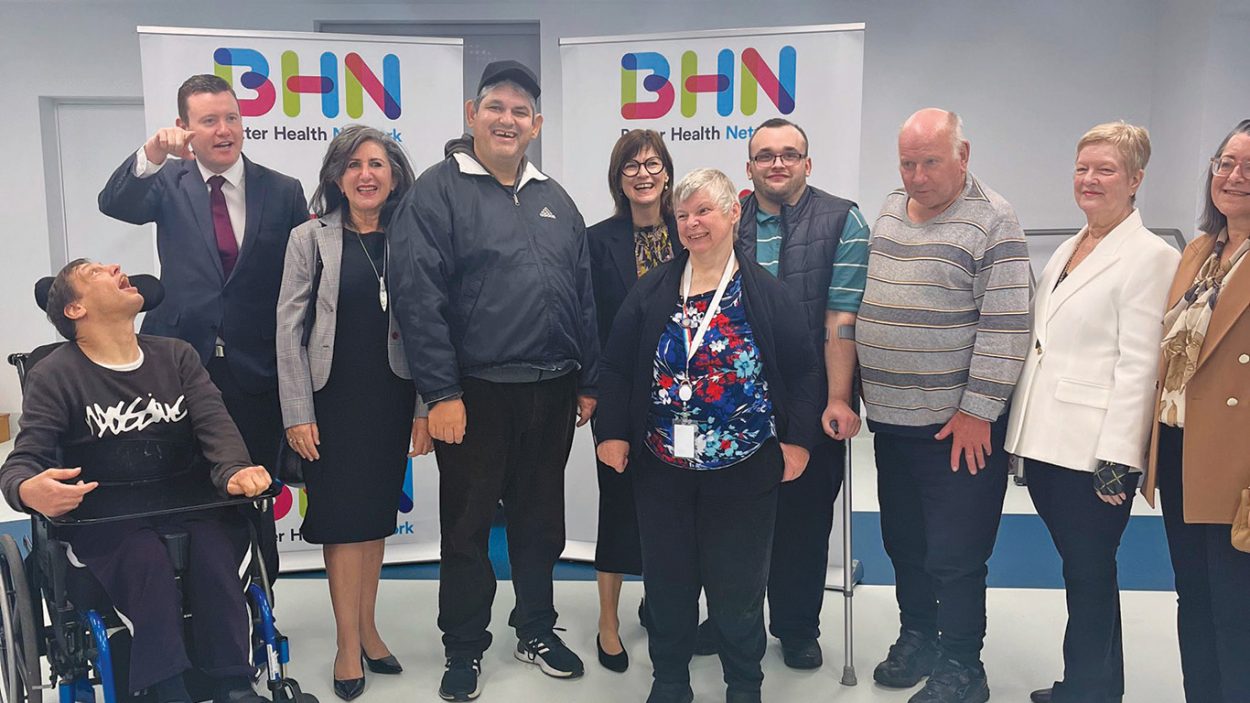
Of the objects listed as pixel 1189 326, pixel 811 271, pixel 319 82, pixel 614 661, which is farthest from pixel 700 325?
pixel 319 82

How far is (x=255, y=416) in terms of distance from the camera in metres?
2.79

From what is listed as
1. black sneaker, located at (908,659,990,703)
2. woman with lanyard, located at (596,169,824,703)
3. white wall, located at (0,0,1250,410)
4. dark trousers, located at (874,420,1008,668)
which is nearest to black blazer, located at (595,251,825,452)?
woman with lanyard, located at (596,169,824,703)

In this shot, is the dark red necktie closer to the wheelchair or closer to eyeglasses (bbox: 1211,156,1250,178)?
the wheelchair

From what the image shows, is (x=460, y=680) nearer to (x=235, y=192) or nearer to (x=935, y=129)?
(x=235, y=192)

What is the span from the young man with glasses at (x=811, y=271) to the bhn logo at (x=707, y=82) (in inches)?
38.4

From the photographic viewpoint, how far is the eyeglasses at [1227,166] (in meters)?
2.01

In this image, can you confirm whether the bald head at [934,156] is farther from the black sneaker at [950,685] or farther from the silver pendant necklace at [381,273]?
the silver pendant necklace at [381,273]

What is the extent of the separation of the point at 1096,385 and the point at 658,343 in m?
1.11

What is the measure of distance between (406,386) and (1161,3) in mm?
5592

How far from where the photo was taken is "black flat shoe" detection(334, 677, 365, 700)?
2688 mm

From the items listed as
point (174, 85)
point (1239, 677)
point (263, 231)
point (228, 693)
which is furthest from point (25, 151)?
point (1239, 677)

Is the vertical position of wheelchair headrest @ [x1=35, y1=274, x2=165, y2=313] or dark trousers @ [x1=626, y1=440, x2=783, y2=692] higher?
wheelchair headrest @ [x1=35, y1=274, x2=165, y2=313]

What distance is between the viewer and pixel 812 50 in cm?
352

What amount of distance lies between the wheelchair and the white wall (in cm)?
409
